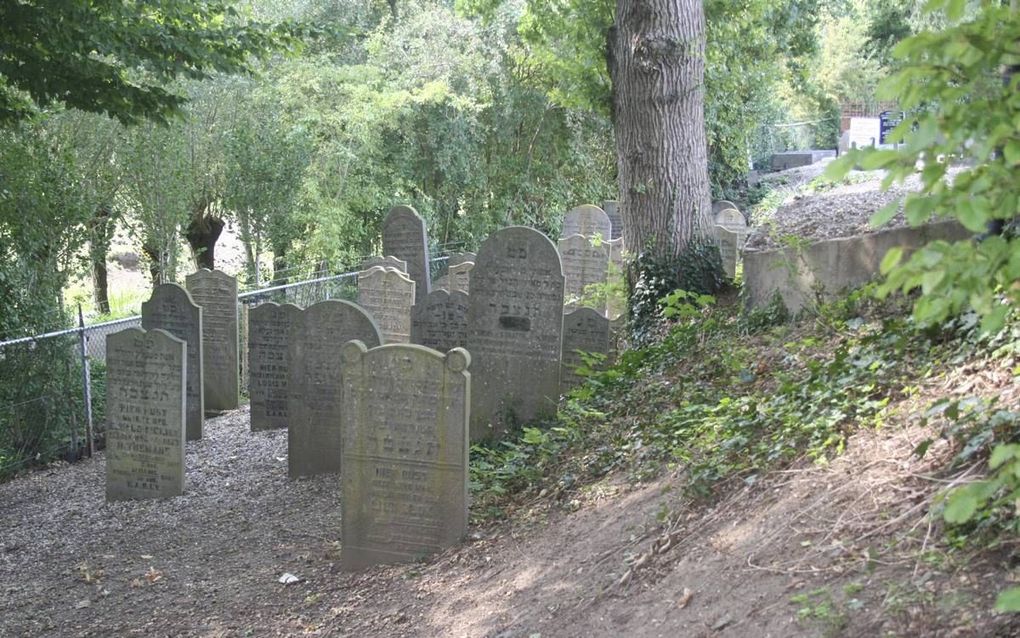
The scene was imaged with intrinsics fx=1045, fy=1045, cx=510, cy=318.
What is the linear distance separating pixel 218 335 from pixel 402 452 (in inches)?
274

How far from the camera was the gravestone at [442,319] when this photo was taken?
10578 millimetres

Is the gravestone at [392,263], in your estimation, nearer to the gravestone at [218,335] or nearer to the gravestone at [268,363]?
the gravestone at [218,335]

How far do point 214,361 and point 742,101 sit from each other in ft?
47.0

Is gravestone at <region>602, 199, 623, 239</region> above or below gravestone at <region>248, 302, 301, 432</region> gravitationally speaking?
above

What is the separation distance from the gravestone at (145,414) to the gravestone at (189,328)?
7.03ft

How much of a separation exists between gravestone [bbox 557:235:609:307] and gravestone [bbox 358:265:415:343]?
368 centimetres

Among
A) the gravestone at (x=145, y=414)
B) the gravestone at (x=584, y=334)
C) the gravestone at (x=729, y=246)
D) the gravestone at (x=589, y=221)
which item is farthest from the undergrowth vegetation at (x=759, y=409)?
the gravestone at (x=589, y=221)

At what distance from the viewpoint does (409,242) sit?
1521 centimetres

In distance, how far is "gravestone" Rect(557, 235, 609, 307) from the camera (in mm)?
16391

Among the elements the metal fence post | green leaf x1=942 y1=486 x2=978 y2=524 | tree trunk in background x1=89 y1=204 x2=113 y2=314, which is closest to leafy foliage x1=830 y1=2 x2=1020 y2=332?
green leaf x1=942 y1=486 x2=978 y2=524

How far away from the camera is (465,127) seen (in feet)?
76.2

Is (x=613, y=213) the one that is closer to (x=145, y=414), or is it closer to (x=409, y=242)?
(x=409, y=242)

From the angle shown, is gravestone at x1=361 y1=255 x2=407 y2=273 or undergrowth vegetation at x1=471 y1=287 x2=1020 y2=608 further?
gravestone at x1=361 y1=255 x2=407 y2=273

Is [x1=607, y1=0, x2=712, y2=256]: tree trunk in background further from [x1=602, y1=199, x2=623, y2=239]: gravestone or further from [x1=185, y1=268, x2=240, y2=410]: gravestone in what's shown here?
[x1=602, y1=199, x2=623, y2=239]: gravestone
